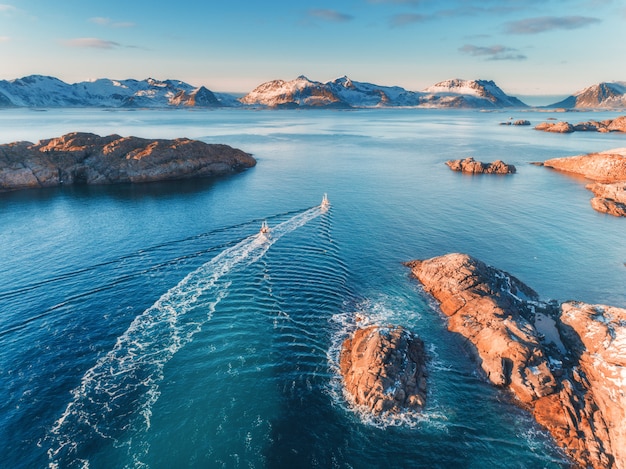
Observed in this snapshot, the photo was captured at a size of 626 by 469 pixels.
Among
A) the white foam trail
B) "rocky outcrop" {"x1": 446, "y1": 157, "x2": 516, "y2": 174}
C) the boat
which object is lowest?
the white foam trail

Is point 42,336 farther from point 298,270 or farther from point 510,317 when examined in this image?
point 510,317

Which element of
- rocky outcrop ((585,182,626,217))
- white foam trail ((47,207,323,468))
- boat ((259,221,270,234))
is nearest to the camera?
white foam trail ((47,207,323,468))

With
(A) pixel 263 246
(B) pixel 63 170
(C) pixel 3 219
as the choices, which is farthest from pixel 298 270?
(B) pixel 63 170

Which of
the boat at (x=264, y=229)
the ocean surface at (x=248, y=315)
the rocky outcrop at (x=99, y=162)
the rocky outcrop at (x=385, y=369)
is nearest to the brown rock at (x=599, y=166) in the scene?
the ocean surface at (x=248, y=315)

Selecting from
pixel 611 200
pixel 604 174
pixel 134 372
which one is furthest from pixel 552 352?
pixel 604 174

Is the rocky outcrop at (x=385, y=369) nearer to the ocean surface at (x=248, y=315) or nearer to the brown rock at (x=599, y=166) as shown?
the ocean surface at (x=248, y=315)

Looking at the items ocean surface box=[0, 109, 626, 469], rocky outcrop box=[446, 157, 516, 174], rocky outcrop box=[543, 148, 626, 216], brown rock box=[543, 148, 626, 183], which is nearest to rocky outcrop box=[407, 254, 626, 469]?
ocean surface box=[0, 109, 626, 469]

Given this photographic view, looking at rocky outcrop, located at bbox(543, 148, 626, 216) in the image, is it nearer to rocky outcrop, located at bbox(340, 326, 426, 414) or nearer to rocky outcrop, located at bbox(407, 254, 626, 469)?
rocky outcrop, located at bbox(407, 254, 626, 469)
